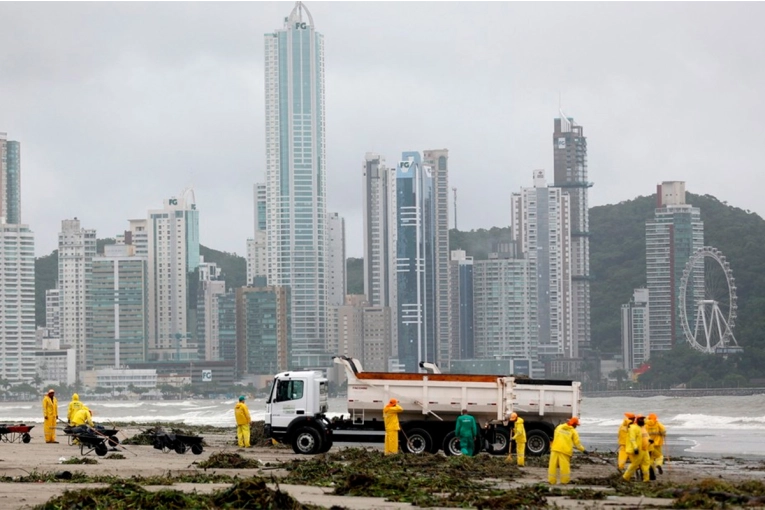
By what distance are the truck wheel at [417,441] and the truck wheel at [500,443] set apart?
1655mm

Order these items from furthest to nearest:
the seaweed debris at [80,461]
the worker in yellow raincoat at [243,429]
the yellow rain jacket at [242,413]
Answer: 1. the worker in yellow raincoat at [243,429]
2. the yellow rain jacket at [242,413]
3. the seaweed debris at [80,461]

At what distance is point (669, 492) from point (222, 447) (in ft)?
60.4

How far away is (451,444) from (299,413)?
12.4 ft

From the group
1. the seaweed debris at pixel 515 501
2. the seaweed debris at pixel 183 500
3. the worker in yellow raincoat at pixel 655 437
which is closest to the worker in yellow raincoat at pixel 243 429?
the worker in yellow raincoat at pixel 655 437

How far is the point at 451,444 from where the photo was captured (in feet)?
114

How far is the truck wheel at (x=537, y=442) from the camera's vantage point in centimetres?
3600

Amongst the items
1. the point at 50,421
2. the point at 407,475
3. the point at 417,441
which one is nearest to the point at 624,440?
the point at 407,475

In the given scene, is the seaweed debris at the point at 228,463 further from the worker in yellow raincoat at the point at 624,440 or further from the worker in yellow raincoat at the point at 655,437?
the worker in yellow raincoat at the point at 655,437

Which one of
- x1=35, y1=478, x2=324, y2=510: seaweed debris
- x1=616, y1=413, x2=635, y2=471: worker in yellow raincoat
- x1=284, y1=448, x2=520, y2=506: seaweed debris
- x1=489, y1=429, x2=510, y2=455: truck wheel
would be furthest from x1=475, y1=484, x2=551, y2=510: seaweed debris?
x1=489, y1=429, x2=510, y2=455: truck wheel

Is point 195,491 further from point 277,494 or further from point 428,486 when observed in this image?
point 428,486

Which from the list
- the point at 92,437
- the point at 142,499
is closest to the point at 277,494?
the point at 142,499

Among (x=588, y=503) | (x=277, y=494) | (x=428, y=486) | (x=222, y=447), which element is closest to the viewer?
(x=277, y=494)

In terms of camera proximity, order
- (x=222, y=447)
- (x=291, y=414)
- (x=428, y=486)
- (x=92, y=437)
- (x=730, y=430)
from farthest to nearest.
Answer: (x=730, y=430), (x=222, y=447), (x=291, y=414), (x=92, y=437), (x=428, y=486)

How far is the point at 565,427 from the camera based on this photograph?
25672 millimetres
